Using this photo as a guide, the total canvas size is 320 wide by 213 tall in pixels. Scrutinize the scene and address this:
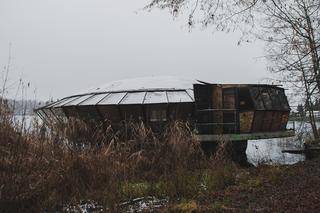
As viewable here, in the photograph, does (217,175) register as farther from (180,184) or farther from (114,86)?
(114,86)

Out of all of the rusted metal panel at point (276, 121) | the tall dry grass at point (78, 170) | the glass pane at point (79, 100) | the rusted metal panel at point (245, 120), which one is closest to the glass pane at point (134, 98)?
the glass pane at point (79, 100)

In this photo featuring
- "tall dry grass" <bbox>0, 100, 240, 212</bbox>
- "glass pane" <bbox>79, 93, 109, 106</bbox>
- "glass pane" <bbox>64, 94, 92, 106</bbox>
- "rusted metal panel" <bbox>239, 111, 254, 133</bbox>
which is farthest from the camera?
"glass pane" <bbox>64, 94, 92, 106</bbox>

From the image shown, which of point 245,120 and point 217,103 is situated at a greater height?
point 217,103

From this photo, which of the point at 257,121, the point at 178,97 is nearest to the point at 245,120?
the point at 257,121

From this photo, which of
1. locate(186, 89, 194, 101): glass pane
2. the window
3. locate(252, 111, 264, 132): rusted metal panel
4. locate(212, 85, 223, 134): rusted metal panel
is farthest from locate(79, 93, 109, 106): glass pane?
locate(252, 111, 264, 132): rusted metal panel

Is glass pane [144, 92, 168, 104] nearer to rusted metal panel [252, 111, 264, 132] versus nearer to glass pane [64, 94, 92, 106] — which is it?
glass pane [64, 94, 92, 106]

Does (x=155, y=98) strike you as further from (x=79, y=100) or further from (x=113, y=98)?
(x=79, y=100)

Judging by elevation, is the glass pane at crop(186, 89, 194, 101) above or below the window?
above

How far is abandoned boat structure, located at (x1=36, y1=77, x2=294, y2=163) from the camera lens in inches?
650

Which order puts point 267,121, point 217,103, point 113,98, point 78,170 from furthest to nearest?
point 267,121
point 217,103
point 113,98
point 78,170

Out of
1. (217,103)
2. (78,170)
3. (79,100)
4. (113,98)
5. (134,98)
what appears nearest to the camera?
(78,170)

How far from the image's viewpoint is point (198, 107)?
17.4 m

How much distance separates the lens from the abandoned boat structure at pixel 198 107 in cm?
1652

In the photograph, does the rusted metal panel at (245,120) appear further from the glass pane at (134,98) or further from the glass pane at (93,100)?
the glass pane at (93,100)
